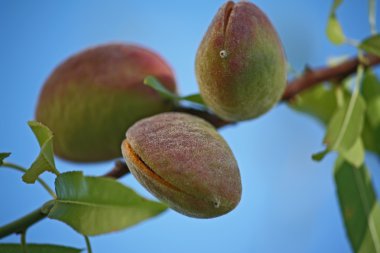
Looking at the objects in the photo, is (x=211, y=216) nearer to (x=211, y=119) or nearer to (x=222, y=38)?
(x=222, y=38)

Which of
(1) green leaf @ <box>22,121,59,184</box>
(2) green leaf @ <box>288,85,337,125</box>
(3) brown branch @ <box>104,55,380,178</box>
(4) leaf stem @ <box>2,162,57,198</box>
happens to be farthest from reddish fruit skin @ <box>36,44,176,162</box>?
(2) green leaf @ <box>288,85,337,125</box>

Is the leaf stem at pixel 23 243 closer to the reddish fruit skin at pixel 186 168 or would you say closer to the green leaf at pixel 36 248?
the green leaf at pixel 36 248

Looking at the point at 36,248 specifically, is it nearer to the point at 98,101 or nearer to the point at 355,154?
the point at 98,101

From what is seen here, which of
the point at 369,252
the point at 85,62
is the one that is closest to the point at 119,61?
the point at 85,62

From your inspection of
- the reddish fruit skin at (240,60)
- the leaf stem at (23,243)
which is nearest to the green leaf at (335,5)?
the reddish fruit skin at (240,60)

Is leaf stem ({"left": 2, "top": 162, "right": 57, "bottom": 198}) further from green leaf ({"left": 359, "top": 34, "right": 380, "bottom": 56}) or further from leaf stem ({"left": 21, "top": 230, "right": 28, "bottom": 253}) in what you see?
green leaf ({"left": 359, "top": 34, "right": 380, "bottom": 56})
